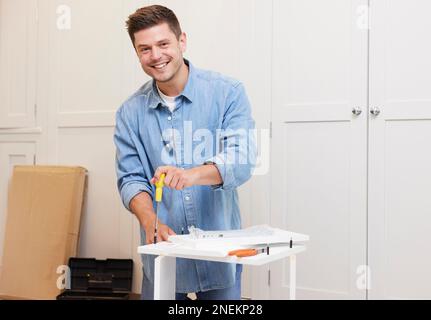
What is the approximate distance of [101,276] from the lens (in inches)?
115

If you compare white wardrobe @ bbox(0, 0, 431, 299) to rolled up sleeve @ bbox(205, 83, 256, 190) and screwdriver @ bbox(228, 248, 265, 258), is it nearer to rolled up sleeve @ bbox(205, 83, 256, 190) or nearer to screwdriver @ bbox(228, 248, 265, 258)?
rolled up sleeve @ bbox(205, 83, 256, 190)

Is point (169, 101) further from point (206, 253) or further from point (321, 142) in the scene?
point (321, 142)

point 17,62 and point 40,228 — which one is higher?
point 17,62

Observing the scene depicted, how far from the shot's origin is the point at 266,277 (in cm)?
268

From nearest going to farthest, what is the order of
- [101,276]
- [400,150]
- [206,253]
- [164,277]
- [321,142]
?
[206,253], [164,277], [400,150], [321,142], [101,276]

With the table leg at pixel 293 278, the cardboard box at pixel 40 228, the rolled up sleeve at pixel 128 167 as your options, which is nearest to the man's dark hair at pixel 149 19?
the rolled up sleeve at pixel 128 167

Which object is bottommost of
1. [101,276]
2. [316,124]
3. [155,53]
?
[101,276]

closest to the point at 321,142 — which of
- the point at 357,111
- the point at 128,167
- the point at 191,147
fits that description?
the point at 357,111

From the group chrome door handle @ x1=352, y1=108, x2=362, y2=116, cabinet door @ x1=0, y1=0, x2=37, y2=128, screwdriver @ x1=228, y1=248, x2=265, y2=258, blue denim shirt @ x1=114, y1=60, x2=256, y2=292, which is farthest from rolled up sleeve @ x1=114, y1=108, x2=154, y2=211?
cabinet door @ x1=0, y1=0, x2=37, y2=128

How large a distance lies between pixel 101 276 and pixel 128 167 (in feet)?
4.31

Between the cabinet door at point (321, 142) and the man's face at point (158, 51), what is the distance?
98cm

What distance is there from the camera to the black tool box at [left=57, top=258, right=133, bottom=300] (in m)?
2.90

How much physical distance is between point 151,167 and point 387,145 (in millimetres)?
1170
